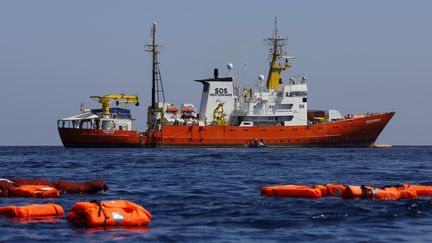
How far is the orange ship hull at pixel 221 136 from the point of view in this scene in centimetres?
6806

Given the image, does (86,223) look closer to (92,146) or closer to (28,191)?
(28,191)

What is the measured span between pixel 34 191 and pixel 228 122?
5208 cm

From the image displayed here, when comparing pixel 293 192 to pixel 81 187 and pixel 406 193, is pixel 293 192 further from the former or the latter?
pixel 81 187

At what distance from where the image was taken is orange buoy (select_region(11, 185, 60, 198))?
68.0 ft

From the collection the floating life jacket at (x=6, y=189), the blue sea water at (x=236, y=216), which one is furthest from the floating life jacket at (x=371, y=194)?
the floating life jacket at (x=6, y=189)

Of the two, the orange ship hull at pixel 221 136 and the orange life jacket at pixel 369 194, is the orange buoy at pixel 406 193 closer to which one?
the orange life jacket at pixel 369 194

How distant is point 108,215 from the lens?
15242 mm

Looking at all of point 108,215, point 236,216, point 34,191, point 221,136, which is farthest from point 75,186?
point 221,136

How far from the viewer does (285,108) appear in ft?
233

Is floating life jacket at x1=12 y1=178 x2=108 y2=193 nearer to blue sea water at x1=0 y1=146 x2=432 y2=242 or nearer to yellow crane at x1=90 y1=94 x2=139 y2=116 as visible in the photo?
blue sea water at x1=0 y1=146 x2=432 y2=242

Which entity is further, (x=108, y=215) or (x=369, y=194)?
(x=369, y=194)

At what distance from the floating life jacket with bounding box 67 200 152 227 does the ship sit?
52.0 meters

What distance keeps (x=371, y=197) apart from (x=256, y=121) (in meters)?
51.2

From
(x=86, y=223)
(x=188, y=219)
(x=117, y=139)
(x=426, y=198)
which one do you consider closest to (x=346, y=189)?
(x=426, y=198)
